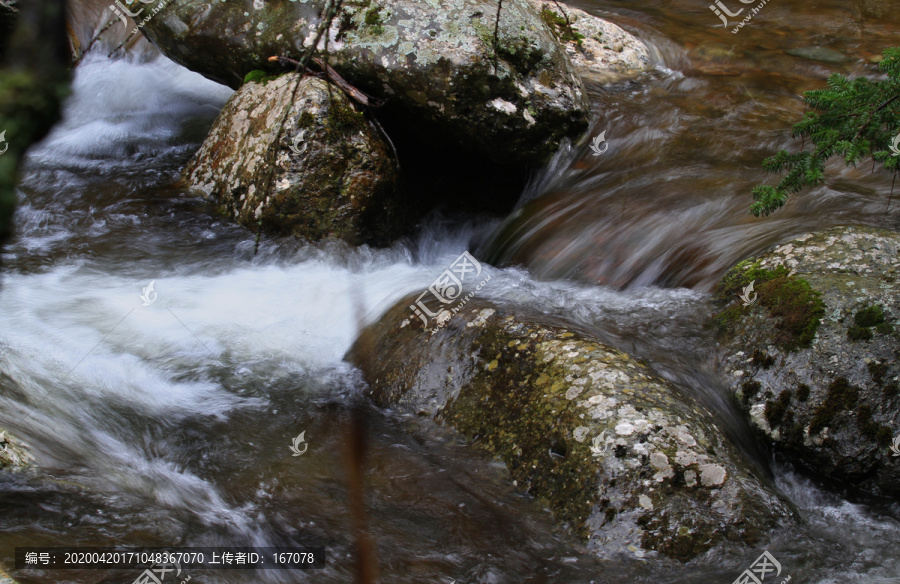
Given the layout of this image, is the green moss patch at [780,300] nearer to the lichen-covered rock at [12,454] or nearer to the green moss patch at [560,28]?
the lichen-covered rock at [12,454]

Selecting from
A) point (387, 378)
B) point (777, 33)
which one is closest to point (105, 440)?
point (387, 378)

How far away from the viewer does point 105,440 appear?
11.0ft

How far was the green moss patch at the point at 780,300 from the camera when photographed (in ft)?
11.2

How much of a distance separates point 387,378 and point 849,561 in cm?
242

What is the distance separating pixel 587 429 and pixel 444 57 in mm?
3332

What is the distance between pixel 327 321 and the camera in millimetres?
4602

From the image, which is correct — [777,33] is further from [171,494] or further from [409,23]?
[171,494]

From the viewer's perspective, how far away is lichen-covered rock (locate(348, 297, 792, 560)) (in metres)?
2.77

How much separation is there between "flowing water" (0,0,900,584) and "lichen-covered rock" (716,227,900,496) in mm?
157

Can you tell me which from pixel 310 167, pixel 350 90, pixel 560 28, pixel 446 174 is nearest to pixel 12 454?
pixel 310 167

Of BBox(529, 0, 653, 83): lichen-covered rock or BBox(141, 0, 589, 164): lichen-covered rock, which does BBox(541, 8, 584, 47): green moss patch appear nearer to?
BBox(529, 0, 653, 83): lichen-covered rock

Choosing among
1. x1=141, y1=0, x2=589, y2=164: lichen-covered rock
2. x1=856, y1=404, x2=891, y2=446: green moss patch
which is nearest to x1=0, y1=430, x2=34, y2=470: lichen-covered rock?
x1=141, y1=0, x2=589, y2=164: lichen-covered rock

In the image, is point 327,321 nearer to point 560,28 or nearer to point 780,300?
point 780,300

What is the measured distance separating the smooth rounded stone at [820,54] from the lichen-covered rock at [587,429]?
5.80 m
